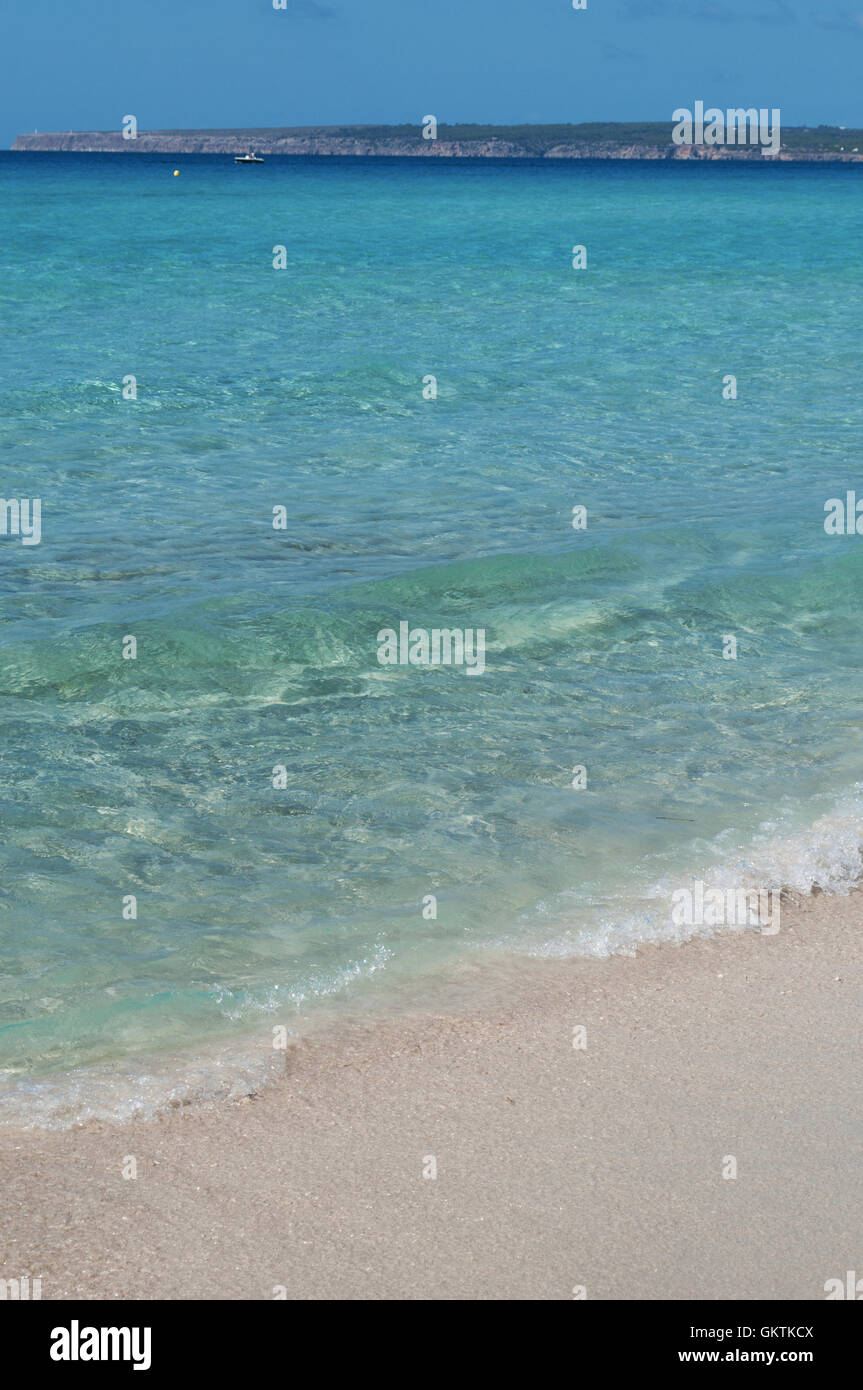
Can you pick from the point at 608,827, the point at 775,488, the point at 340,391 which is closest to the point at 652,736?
the point at 608,827

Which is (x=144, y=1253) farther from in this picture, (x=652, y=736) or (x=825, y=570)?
(x=825, y=570)

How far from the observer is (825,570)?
1058 cm

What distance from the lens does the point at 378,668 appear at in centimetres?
852

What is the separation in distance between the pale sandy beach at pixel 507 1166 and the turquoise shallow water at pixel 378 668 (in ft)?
1.23

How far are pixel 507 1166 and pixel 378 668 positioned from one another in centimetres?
475

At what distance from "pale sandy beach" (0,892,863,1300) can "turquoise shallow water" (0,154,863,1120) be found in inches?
14.7

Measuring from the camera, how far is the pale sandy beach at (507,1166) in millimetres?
3637

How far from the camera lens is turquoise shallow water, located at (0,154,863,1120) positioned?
5.43m
